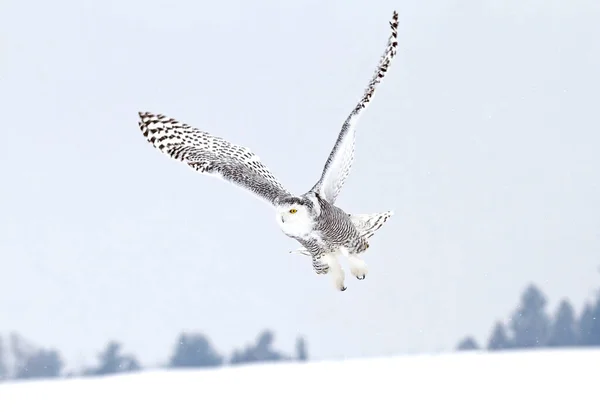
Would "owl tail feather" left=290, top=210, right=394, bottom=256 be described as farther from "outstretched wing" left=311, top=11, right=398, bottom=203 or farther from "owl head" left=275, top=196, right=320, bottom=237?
"owl head" left=275, top=196, right=320, bottom=237

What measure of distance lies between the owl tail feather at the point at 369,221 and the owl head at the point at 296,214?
48 centimetres

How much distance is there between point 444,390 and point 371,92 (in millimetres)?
2442

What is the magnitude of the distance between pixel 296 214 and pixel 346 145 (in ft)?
1.22

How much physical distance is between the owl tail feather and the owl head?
0.48 metres

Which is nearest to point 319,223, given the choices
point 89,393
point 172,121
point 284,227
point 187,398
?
point 284,227

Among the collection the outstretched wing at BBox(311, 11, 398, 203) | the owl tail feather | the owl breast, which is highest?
the outstretched wing at BBox(311, 11, 398, 203)

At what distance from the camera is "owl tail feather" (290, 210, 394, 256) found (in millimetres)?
3307

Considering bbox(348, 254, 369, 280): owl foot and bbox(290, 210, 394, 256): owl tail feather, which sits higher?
bbox(290, 210, 394, 256): owl tail feather

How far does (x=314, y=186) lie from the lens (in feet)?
9.81

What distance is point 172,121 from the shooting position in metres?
3.40

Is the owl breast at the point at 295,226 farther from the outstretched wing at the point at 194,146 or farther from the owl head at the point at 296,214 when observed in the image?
the outstretched wing at the point at 194,146

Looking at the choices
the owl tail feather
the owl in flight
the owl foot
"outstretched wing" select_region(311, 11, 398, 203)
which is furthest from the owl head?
the owl tail feather

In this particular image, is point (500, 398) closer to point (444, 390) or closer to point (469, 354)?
point (444, 390)

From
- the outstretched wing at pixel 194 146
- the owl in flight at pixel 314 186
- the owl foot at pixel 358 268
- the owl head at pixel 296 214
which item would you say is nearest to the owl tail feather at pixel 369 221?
the owl in flight at pixel 314 186
